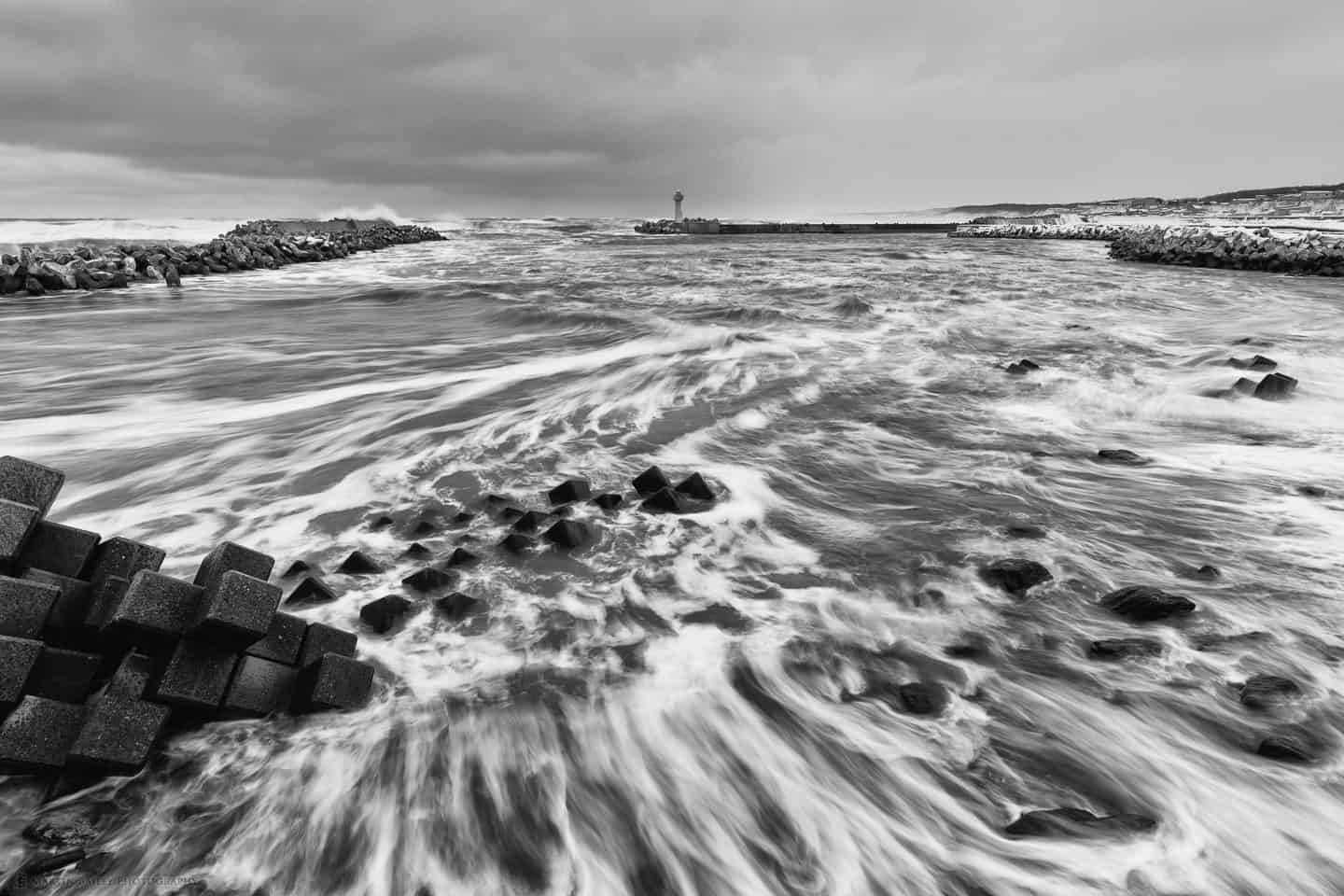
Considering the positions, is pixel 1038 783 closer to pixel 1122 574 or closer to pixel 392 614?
pixel 1122 574

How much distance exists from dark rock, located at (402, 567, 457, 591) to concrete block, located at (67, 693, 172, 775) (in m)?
1.20

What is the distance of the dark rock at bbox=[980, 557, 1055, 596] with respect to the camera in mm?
3348

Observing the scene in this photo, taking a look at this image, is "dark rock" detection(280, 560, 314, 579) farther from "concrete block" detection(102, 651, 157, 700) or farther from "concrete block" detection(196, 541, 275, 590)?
"concrete block" detection(102, 651, 157, 700)

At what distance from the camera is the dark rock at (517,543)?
3711 millimetres

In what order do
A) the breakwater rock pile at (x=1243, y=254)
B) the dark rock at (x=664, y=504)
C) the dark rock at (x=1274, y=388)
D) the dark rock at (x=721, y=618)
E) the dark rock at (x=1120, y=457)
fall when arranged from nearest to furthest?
1. the dark rock at (x=721, y=618)
2. the dark rock at (x=664, y=504)
3. the dark rock at (x=1120, y=457)
4. the dark rock at (x=1274, y=388)
5. the breakwater rock pile at (x=1243, y=254)

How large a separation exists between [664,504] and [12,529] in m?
3.06

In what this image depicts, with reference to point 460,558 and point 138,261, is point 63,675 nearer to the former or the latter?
point 460,558

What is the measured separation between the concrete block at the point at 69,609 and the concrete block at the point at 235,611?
0.49m

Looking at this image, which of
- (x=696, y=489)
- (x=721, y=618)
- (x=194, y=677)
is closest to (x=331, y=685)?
(x=194, y=677)

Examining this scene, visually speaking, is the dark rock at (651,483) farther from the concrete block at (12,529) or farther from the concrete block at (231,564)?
the concrete block at (12,529)

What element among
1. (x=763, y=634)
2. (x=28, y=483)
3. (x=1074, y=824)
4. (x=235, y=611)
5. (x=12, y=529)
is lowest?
(x=1074, y=824)

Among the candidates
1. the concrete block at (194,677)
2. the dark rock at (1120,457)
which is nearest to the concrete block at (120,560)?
the concrete block at (194,677)

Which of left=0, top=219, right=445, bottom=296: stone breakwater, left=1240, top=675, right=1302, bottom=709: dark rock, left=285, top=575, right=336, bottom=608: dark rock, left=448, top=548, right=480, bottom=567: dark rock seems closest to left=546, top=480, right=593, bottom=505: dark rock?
left=448, top=548, right=480, bottom=567: dark rock

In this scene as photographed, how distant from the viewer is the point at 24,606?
2176 millimetres
